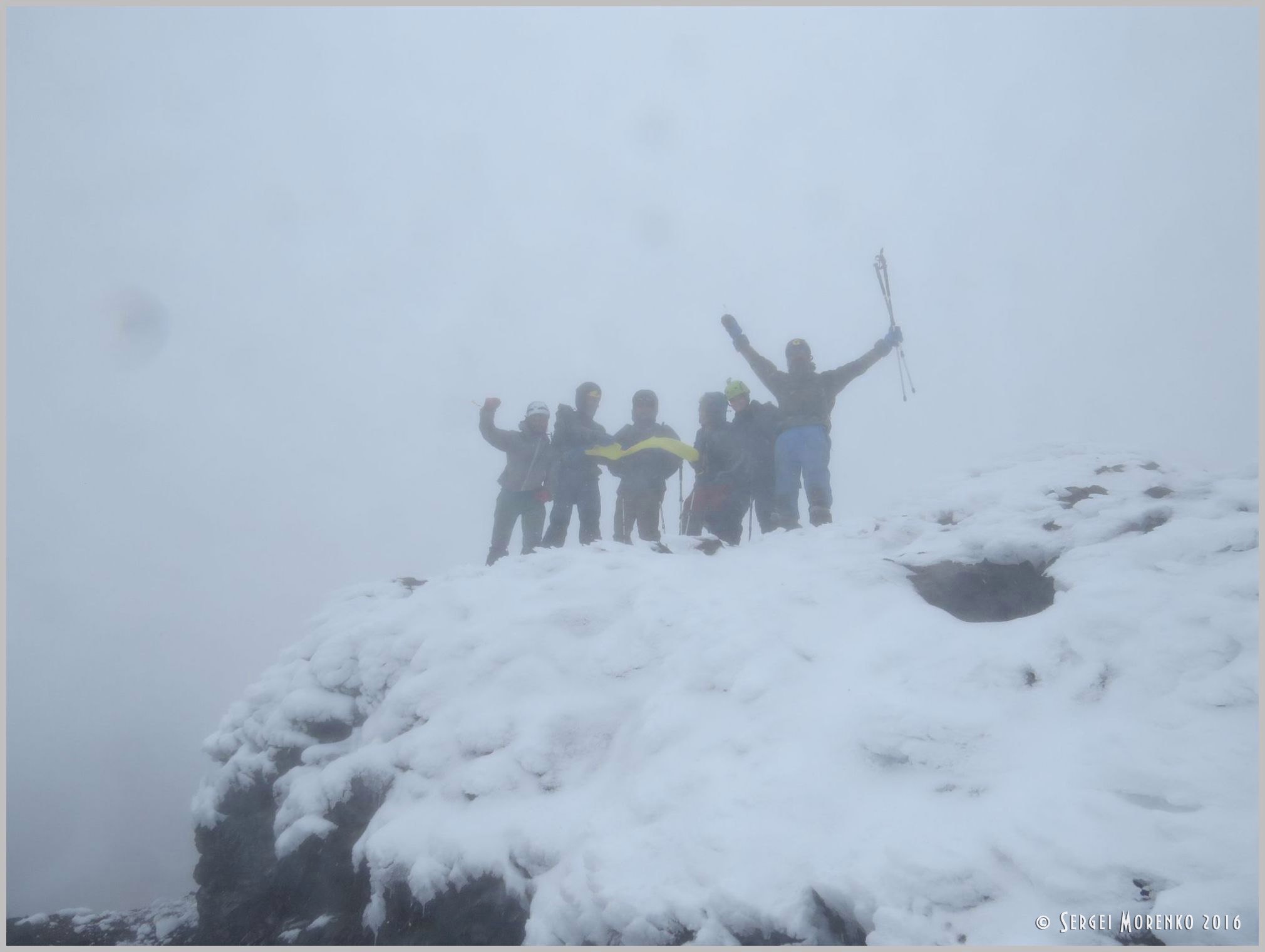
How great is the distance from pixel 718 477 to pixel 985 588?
3.38 metres

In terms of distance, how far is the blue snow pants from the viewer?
7.41 metres

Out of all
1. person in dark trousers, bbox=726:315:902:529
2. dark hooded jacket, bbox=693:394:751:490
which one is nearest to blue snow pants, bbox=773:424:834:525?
person in dark trousers, bbox=726:315:902:529

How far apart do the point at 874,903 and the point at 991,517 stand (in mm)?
3590

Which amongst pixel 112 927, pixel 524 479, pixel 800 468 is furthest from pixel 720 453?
pixel 112 927

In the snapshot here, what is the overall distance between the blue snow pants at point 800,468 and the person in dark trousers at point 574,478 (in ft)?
6.53

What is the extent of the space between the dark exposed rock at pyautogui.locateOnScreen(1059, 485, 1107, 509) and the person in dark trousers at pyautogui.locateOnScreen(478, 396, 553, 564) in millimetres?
5153

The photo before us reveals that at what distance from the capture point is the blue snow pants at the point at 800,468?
741 centimetres

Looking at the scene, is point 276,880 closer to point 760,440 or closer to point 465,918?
point 465,918

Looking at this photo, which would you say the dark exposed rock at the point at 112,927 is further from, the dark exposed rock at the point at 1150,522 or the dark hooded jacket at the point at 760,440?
the dark exposed rock at the point at 1150,522

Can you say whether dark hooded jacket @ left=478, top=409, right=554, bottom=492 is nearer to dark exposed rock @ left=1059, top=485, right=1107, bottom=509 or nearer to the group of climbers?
the group of climbers

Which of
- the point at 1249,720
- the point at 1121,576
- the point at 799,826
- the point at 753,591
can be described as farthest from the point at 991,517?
the point at 799,826

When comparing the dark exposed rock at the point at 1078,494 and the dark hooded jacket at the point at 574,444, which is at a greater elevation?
the dark hooded jacket at the point at 574,444

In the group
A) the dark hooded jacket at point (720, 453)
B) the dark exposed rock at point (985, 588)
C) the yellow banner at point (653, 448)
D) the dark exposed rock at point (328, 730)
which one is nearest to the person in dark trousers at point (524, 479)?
the yellow banner at point (653, 448)

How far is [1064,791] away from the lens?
3.06m
